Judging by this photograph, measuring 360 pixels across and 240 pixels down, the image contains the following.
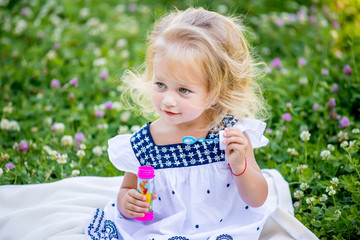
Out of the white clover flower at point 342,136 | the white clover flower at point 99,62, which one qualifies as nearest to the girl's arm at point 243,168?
the white clover flower at point 342,136

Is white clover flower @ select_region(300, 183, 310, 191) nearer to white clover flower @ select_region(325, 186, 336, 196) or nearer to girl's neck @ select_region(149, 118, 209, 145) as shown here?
white clover flower @ select_region(325, 186, 336, 196)

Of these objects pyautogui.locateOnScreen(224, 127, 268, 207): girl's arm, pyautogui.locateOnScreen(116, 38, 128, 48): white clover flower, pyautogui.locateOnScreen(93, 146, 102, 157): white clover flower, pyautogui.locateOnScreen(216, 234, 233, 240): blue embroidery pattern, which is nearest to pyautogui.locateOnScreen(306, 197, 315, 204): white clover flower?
pyautogui.locateOnScreen(224, 127, 268, 207): girl's arm

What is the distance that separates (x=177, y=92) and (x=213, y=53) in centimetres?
21

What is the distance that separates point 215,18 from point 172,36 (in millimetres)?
208

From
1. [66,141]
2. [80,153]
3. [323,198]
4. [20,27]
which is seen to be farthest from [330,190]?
[20,27]

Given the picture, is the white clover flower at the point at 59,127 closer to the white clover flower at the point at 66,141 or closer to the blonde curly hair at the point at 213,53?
the white clover flower at the point at 66,141

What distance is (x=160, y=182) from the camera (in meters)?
2.04

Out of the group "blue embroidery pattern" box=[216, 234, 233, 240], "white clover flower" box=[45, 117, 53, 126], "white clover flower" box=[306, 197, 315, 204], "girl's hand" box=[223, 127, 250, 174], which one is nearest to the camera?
"girl's hand" box=[223, 127, 250, 174]

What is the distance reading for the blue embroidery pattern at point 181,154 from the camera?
2.02 meters

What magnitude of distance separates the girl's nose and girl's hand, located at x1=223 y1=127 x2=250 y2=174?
0.77ft

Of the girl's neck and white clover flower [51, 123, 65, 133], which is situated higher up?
the girl's neck

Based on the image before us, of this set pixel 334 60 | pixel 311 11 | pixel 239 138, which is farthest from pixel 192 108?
pixel 311 11

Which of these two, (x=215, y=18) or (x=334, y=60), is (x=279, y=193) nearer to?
(x=215, y=18)

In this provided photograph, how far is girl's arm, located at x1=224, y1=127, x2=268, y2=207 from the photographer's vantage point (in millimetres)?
1834
